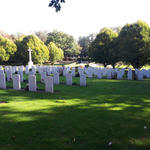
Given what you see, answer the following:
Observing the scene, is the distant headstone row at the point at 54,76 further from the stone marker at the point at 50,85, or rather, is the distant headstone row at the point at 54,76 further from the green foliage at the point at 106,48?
the green foliage at the point at 106,48

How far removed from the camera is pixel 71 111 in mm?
6473

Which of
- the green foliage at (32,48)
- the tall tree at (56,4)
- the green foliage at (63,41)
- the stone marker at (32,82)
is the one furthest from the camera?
the green foliage at (63,41)

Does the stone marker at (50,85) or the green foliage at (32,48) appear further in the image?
the green foliage at (32,48)

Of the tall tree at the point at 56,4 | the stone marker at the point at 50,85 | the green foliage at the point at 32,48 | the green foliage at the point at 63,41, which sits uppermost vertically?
the green foliage at the point at 63,41

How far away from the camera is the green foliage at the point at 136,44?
2139cm

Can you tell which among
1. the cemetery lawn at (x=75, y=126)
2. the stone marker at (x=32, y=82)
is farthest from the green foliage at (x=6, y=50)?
the cemetery lawn at (x=75, y=126)

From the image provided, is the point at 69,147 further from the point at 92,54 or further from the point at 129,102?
the point at 92,54

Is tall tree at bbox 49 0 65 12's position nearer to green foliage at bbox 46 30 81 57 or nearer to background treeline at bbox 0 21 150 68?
background treeline at bbox 0 21 150 68

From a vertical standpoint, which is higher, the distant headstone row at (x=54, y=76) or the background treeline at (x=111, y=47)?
the background treeline at (x=111, y=47)

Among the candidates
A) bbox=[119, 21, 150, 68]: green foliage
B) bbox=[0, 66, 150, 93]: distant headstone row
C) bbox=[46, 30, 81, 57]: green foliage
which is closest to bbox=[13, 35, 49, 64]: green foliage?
bbox=[119, 21, 150, 68]: green foliage

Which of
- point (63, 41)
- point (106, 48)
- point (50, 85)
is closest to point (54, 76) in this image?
point (50, 85)

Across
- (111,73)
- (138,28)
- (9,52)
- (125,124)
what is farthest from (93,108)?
(9,52)

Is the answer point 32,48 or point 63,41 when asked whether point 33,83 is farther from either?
point 63,41

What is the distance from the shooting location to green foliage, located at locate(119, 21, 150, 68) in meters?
21.4
